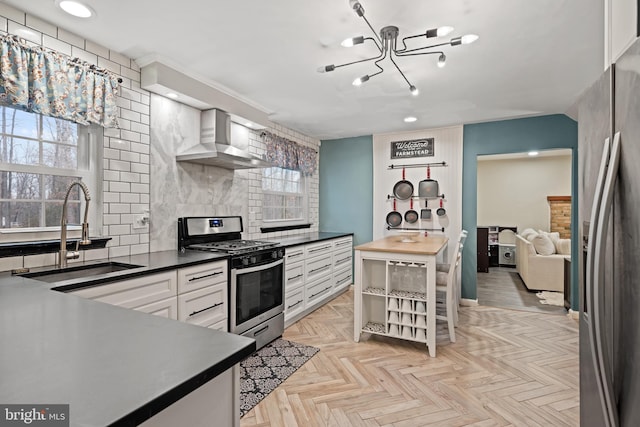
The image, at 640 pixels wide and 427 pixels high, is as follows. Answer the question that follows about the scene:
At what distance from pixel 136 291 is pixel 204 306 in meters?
0.56

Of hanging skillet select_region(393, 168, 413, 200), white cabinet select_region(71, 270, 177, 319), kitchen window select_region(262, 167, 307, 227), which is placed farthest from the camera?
hanging skillet select_region(393, 168, 413, 200)

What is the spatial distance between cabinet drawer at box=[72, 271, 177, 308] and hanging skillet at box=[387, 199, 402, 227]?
133 inches

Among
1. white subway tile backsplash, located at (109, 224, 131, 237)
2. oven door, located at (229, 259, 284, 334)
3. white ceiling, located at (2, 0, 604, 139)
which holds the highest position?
white ceiling, located at (2, 0, 604, 139)

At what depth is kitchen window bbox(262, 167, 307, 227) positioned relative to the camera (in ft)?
14.2

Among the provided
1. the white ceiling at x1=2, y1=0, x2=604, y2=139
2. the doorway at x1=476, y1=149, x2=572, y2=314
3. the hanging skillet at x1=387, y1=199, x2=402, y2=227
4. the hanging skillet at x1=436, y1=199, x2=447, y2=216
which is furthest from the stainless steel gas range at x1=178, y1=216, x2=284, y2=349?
the doorway at x1=476, y1=149, x2=572, y2=314

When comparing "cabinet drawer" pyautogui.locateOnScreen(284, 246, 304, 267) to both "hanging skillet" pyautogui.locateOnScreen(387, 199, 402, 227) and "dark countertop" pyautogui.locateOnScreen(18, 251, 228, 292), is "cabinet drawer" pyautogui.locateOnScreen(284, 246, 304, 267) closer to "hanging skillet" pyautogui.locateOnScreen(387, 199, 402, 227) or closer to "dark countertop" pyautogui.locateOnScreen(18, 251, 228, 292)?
"dark countertop" pyautogui.locateOnScreen(18, 251, 228, 292)

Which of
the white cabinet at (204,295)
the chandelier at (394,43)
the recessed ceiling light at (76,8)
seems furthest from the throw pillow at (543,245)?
the recessed ceiling light at (76,8)

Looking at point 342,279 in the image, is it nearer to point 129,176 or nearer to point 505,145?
point 505,145

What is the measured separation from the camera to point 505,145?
4.20m

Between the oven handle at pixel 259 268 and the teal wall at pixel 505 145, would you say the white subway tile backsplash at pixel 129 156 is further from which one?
the teal wall at pixel 505 145

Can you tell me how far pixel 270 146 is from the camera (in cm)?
417

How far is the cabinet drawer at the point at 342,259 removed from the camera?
4.52m

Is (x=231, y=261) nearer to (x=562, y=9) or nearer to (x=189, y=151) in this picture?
(x=189, y=151)

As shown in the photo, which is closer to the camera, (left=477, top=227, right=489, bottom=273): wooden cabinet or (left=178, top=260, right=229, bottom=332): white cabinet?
(left=178, top=260, right=229, bottom=332): white cabinet
